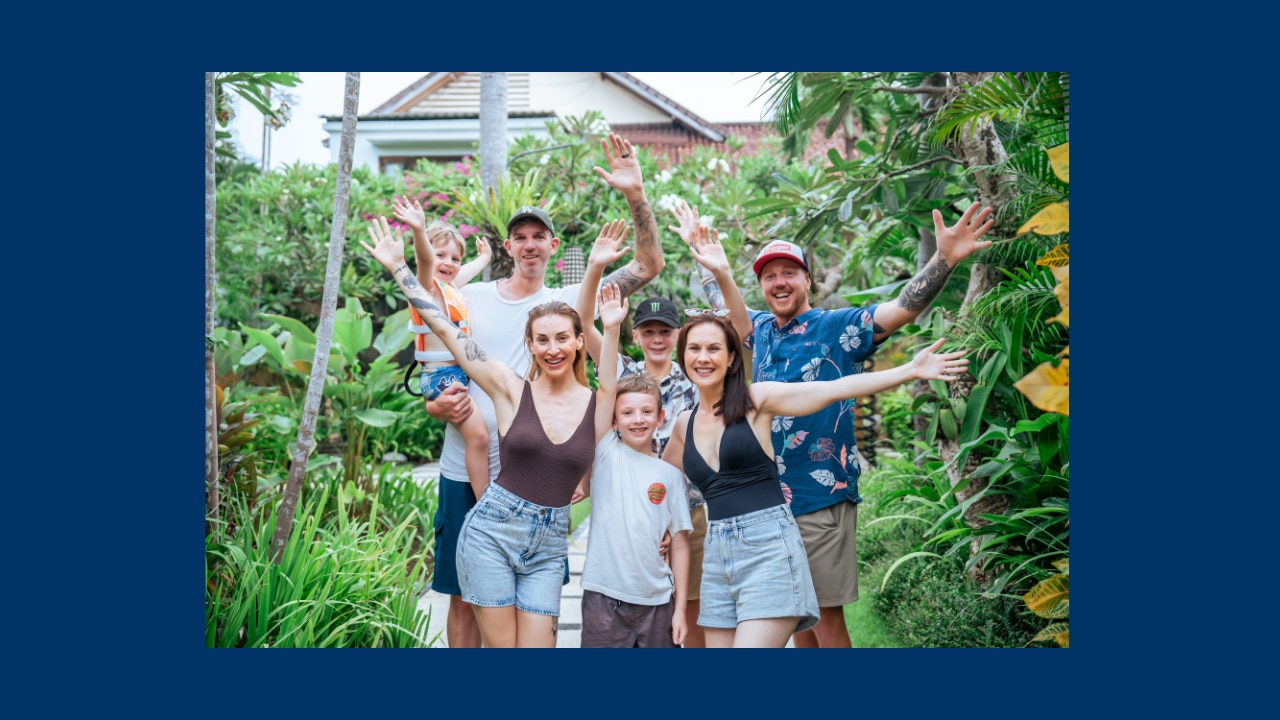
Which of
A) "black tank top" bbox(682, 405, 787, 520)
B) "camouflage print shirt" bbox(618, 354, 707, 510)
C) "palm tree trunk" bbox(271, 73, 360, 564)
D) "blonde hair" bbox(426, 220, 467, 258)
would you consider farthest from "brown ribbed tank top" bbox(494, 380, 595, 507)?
"palm tree trunk" bbox(271, 73, 360, 564)

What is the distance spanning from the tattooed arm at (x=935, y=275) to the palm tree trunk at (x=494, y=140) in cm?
208

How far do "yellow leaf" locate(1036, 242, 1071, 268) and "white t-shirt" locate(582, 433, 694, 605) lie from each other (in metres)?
1.53

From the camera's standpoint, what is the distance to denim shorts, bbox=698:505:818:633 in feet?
9.98

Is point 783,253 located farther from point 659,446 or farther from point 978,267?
point 978,267

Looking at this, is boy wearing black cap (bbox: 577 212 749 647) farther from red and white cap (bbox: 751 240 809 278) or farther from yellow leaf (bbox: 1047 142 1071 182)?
yellow leaf (bbox: 1047 142 1071 182)

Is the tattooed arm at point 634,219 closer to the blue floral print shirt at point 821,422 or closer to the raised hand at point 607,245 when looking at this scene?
the raised hand at point 607,245

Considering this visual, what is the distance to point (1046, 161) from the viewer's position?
3.66 metres

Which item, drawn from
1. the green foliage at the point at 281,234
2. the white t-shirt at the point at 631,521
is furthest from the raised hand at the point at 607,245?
the green foliage at the point at 281,234

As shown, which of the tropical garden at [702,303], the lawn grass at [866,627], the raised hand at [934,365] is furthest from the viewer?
the lawn grass at [866,627]

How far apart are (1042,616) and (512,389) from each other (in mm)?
2108

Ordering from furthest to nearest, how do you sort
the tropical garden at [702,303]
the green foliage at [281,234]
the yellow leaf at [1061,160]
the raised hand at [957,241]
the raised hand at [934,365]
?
the green foliage at [281,234]
the tropical garden at [702,303]
the yellow leaf at [1061,160]
the raised hand at [957,241]
the raised hand at [934,365]

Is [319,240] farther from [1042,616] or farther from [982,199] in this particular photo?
[1042,616]

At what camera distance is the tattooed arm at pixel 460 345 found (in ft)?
10.4

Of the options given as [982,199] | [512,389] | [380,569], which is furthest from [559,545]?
[982,199]
